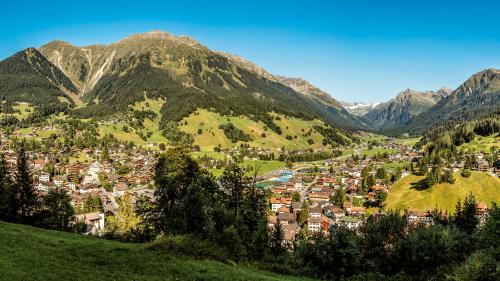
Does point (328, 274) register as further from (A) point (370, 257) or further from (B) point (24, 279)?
(B) point (24, 279)

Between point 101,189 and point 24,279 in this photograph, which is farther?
point 101,189

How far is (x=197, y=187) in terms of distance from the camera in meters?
52.1

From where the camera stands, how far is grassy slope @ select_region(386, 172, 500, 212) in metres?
142

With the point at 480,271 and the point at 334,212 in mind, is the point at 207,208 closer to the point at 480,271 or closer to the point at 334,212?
the point at 480,271

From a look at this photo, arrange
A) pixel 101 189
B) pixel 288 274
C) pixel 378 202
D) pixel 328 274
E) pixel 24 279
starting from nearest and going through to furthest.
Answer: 1. pixel 24 279
2. pixel 288 274
3. pixel 328 274
4. pixel 378 202
5. pixel 101 189

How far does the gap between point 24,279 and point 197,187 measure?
1180 inches

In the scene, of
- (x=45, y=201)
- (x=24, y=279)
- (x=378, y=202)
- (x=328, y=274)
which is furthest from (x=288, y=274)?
(x=378, y=202)

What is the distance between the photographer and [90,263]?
94.5 ft

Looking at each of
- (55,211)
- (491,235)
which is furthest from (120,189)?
(491,235)

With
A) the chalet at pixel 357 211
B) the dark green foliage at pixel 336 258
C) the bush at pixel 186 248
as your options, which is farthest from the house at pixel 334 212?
the bush at pixel 186 248

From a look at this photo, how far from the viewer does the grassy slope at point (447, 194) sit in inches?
5571

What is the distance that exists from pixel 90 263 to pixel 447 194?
144 metres

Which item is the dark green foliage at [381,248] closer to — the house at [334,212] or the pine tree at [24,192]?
the pine tree at [24,192]

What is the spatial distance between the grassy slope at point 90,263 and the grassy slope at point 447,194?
125 m
